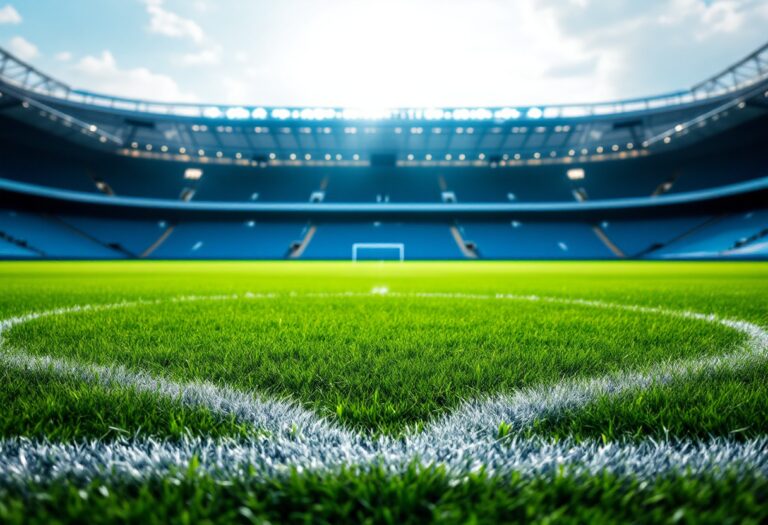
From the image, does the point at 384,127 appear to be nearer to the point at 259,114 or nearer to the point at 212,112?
the point at 259,114

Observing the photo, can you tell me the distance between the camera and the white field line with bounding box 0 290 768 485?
34.1 inches

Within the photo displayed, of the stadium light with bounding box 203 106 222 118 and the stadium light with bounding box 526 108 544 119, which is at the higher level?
the stadium light with bounding box 203 106 222 118

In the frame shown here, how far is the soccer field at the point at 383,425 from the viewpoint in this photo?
29.0 inches

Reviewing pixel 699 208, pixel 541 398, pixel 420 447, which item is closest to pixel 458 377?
pixel 541 398

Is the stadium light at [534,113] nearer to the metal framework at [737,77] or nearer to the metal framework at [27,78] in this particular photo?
the metal framework at [737,77]

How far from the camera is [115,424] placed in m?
1.14

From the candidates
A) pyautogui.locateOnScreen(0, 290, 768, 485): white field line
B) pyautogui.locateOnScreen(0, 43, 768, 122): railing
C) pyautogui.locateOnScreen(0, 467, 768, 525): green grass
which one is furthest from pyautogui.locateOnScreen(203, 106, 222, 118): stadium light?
pyautogui.locateOnScreen(0, 467, 768, 525): green grass

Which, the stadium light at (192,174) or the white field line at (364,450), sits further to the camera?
the stadium light at (192,174)

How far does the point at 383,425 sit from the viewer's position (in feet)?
3.83

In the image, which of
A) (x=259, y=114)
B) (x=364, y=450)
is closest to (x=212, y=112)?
(x=259, y=114)

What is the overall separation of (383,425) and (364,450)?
182mm

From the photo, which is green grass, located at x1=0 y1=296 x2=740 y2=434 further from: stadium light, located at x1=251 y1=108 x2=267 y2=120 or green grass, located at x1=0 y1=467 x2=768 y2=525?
stadium light, located at x1=251 y1=108 x2=267 y2=120

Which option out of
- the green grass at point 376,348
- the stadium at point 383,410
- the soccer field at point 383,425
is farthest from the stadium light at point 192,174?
the soccer field at point 383,425

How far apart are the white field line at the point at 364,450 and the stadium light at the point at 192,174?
41063 millimetres
